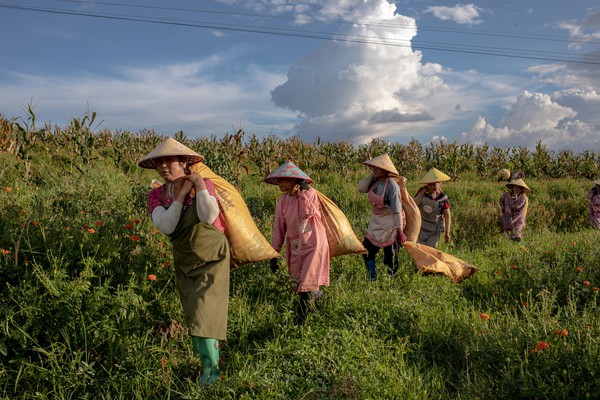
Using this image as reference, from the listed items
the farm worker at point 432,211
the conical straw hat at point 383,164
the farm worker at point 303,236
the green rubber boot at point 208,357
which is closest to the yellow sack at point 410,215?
the conical straw hat at point 383,164

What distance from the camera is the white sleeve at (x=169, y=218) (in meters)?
3.64

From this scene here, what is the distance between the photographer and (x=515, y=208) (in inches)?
376

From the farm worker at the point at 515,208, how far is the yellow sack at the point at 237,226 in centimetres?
680

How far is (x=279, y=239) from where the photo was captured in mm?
5270

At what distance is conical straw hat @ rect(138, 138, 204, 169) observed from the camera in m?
3.79

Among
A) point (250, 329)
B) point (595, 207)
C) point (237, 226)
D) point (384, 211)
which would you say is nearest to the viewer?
point (237, 226)

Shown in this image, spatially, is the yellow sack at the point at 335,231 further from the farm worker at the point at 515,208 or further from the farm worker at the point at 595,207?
the farm worker at the point at 595,207

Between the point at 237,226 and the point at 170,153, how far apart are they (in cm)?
96

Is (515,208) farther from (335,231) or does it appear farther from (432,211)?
(335,231)

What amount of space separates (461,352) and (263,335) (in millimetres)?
1927

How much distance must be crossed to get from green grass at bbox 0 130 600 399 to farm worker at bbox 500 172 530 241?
10.6 ft

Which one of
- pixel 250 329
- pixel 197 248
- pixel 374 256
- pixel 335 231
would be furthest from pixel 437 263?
pixel 197 248

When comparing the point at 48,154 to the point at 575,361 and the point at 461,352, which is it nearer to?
the point at 461,352

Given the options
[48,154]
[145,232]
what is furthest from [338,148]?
[145,232]
